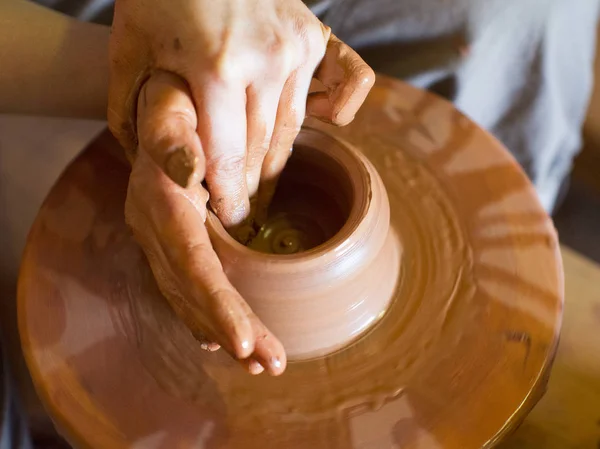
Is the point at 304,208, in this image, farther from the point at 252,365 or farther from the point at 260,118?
the point at 252,365

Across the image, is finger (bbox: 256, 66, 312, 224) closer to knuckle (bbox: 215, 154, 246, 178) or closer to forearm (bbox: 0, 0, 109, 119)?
knuckle (bbox: 215, 154, 246, 178)

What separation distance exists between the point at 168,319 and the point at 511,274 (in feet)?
1.80

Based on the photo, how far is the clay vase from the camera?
844 mm

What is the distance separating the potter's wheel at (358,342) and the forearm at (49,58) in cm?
11

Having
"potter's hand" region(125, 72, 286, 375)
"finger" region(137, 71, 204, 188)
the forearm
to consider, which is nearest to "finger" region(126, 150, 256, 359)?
"potter's hand" region(125, 72, 286, 375)

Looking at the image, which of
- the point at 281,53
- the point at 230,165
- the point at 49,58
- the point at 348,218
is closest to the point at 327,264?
the point at 348,218

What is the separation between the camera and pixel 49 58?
43.1 inches

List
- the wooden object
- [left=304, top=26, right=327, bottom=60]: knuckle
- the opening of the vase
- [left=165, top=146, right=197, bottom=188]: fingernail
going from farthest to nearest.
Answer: the wooden object < the opening of the vase < [left=304, top=26, right=327, bottom=60]: knuckle < [left=165, top=146, right=197, bottom=188]: fingernail

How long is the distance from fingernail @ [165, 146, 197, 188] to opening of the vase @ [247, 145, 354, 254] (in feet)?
1.17

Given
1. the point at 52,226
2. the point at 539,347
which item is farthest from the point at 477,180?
the point at 52,226

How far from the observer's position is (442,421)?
86 cm

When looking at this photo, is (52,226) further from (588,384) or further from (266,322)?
(588,384)

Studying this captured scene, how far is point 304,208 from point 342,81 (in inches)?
11.4

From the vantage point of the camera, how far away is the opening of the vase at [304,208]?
101 cm
